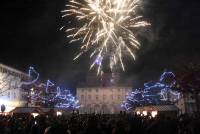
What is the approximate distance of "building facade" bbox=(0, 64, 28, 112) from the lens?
7669 centimetres

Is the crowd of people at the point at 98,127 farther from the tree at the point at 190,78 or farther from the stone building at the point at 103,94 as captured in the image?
the stone building at the point at 103,94

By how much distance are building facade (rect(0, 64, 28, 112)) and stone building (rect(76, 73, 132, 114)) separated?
51.4 meters

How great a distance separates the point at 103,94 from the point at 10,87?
242 ft

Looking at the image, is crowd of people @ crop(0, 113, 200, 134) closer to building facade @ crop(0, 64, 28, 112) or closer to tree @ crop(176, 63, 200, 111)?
tree @ crop(176, 63, 200, 111)

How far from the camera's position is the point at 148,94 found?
93062 millimetres

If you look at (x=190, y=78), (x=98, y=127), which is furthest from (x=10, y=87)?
(x=98, y=127)

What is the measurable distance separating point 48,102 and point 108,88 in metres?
62.5

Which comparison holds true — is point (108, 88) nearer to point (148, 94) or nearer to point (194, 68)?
point (148, 94)

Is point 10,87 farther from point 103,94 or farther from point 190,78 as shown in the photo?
point 103,94

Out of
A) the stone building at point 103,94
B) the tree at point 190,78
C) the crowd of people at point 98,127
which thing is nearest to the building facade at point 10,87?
the tree at point 190,78

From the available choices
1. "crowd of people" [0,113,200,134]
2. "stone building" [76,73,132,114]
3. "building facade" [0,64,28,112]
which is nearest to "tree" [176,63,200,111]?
"crowd of people" [0,113,200,134]

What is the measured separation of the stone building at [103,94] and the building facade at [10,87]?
51386mm

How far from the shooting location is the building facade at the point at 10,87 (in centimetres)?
7669

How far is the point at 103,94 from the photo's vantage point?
5881 inches
